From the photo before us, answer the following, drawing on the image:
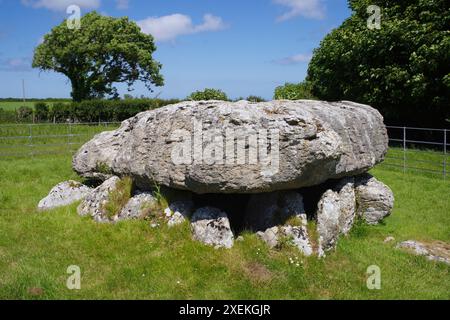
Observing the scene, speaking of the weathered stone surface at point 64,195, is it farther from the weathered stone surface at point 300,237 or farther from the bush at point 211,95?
the bush at point 211,95

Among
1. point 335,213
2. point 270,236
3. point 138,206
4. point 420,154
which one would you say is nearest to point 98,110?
point 420,154

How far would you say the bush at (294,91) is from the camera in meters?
→ 25.8

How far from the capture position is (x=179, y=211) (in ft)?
29.6

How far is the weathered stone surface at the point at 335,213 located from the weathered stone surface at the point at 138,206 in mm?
3306

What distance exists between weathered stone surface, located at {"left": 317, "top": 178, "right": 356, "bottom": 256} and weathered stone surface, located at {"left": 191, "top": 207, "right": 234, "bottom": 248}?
171 centimetres

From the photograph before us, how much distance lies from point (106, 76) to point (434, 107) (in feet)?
110

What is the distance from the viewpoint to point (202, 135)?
8234 mm

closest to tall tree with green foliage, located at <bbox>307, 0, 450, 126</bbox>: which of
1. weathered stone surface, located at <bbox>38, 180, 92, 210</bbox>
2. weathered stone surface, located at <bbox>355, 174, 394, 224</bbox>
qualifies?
weathered stone surface, located at <bbox>355, 174, 394, 224</bbox>

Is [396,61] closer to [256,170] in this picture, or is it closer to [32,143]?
[256,170]

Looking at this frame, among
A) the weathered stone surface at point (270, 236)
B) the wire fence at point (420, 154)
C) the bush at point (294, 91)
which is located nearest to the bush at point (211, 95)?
the bush at point (294, 91)

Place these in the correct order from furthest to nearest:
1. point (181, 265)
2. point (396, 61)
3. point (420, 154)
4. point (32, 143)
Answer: point (32, 143) < point (396, 61) < point (420, 154) < point (181, 265)

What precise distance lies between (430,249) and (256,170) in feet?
13.5
